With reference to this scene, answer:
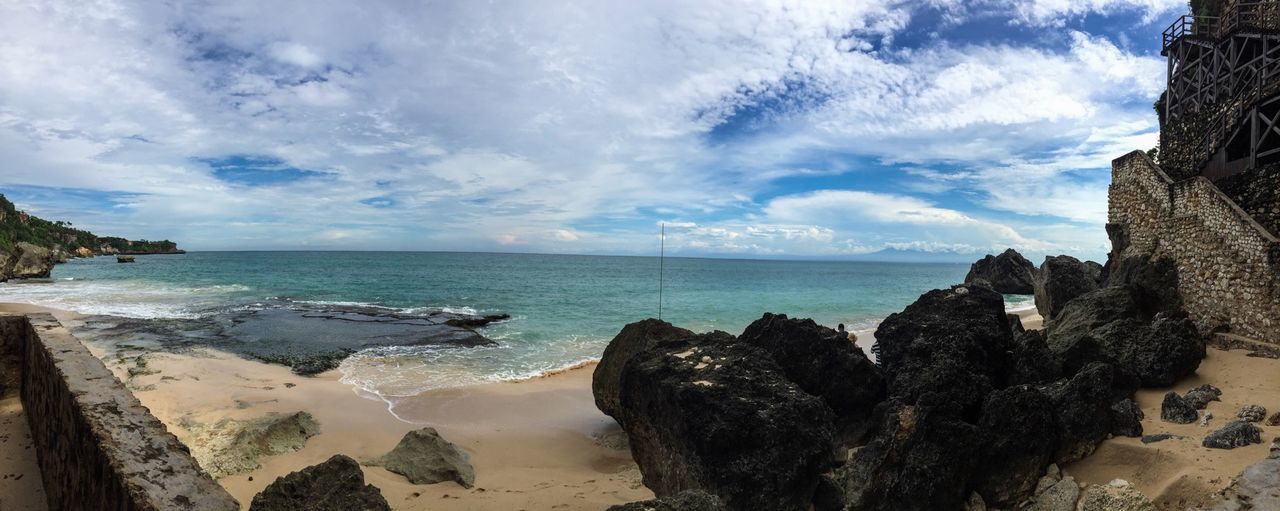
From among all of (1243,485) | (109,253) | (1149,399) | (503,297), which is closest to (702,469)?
(1243,485)

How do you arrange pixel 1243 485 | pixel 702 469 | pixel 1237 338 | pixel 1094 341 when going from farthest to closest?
pixel 1237 338, pixel 1094 341, pixel 702 469, pixel 1243 485

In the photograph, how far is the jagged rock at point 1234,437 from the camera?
5953 millimetres

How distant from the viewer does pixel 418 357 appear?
53.8 ft

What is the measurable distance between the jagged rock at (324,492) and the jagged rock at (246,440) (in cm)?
378

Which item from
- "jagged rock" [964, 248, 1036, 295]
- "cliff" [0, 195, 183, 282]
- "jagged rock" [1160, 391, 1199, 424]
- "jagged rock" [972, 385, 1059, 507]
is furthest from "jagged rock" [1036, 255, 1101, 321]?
"cliff" [0, 195, 183, 282]

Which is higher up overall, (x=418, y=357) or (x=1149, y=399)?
(x=1149, y=399)

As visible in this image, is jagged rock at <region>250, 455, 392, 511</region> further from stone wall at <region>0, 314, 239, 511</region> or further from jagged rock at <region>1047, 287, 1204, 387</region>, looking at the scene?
jagged rock at <region>1047, 287, 1204, 387</region>

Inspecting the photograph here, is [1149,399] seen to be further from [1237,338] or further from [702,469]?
[702,469]

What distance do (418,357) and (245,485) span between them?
9.62 meters

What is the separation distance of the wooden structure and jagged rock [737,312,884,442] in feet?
47.0

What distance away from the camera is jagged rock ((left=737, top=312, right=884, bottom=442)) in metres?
8.01

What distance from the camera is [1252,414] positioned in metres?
6.64

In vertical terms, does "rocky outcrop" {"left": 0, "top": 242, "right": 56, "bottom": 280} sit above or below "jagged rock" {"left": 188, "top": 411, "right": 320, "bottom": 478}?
above

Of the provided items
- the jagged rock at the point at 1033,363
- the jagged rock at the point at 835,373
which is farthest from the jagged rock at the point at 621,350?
the jagged rock at the point at 1033,363
